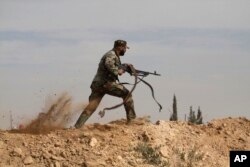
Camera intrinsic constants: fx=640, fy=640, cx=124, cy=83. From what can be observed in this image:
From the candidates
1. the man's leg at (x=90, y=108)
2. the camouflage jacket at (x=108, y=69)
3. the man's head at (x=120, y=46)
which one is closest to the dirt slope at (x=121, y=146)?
the man's leg at (x=90, y=108)

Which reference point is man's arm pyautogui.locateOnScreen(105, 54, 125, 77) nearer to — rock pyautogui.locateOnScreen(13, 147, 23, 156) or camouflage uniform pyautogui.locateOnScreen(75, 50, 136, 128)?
camouflage uniform pyautogui.locateOnScreen(75, 50, 136, 128)

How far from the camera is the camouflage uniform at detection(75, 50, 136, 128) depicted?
13102mm

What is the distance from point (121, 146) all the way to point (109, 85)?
1505 mm

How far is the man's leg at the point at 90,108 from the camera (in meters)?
13.4

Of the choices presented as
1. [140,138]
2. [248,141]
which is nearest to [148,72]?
[140,138]

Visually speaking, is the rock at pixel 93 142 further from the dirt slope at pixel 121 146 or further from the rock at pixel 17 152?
the rock at pixel 17 152

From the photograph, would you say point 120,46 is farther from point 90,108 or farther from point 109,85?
point 90,108

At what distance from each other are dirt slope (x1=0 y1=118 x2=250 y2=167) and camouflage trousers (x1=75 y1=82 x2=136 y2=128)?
0.22 meters

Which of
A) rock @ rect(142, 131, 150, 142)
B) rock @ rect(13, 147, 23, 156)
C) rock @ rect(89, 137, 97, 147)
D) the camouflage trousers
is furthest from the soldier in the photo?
rock @ rect(13, 147, 23, 156)

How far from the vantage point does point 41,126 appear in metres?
13.8

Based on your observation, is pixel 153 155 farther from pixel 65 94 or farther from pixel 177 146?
pixel 65 94

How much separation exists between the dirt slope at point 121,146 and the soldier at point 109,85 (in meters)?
0.29

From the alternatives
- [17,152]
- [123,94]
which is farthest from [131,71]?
[17,152]

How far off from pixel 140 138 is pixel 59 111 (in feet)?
7.93
